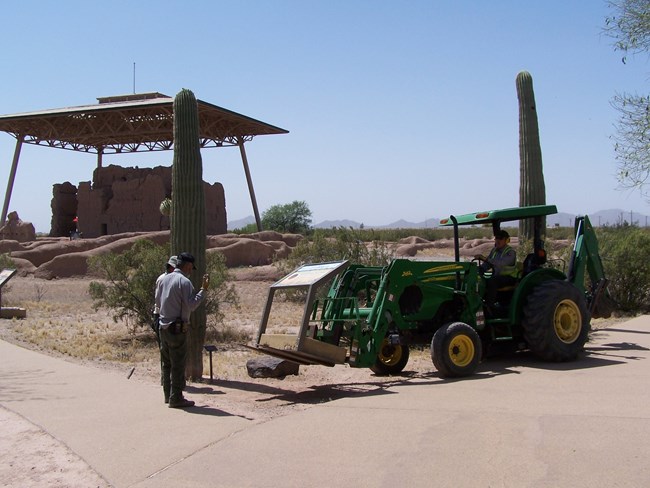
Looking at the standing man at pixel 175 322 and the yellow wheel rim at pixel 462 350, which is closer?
the standing man at pixel 175 322

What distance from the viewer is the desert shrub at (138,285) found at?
1566 centimetres

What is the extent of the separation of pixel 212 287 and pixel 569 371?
8.82m

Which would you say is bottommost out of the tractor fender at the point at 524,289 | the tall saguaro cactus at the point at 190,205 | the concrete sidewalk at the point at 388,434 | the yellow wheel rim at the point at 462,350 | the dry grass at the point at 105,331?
the dry grass at the point at 105,331

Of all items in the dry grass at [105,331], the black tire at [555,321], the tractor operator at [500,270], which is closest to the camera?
the black tire at [555,321]

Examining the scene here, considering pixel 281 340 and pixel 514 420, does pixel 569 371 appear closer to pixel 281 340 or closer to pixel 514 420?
pixel 514 420

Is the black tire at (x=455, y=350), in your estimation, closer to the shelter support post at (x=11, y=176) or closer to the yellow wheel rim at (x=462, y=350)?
the yellow wheel rim at (x=462, y=350)

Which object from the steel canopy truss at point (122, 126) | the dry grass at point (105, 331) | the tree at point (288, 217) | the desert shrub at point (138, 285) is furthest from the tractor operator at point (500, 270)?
the tree at point (288, 217)

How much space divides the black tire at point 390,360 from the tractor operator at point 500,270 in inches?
55.9

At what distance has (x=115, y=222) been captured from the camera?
3706 cm

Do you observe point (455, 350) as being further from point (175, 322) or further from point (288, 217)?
point (288, 217)

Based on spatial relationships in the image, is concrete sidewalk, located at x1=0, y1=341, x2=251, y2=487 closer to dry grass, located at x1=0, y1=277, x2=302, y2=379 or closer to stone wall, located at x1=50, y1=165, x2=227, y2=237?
dry grass, located at x1=0, y1=277, x2=302, y2=379

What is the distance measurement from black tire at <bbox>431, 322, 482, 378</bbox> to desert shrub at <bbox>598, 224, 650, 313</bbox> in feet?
30.4

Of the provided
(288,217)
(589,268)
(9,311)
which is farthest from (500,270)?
(288,217)

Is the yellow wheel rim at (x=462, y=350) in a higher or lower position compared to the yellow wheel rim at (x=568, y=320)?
lower
